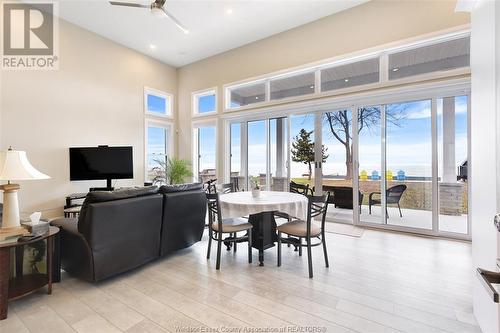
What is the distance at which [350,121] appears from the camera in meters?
4.80

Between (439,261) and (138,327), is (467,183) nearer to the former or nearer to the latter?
(439,261)

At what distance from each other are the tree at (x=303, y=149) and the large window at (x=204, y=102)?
2.51 m

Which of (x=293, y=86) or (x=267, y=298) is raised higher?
(x=293, y=86)

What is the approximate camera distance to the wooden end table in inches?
76.0

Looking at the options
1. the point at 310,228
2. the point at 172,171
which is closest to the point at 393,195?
the point at 310,228

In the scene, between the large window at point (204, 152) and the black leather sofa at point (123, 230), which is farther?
the large window at point (204, 152)

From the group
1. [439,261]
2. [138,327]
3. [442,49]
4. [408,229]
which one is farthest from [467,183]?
[138,327]

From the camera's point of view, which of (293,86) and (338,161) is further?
(293,86)

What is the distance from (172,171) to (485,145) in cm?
588

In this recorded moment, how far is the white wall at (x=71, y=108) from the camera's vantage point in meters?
4.33

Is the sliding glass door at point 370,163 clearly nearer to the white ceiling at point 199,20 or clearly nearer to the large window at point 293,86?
the large window at point 293,86

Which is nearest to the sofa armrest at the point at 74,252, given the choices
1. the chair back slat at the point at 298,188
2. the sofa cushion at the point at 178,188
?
the sofa cushion at the point at 178,188

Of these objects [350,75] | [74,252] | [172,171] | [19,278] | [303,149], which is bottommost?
[19,278]

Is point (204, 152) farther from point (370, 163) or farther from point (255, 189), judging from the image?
point (370, 163)
